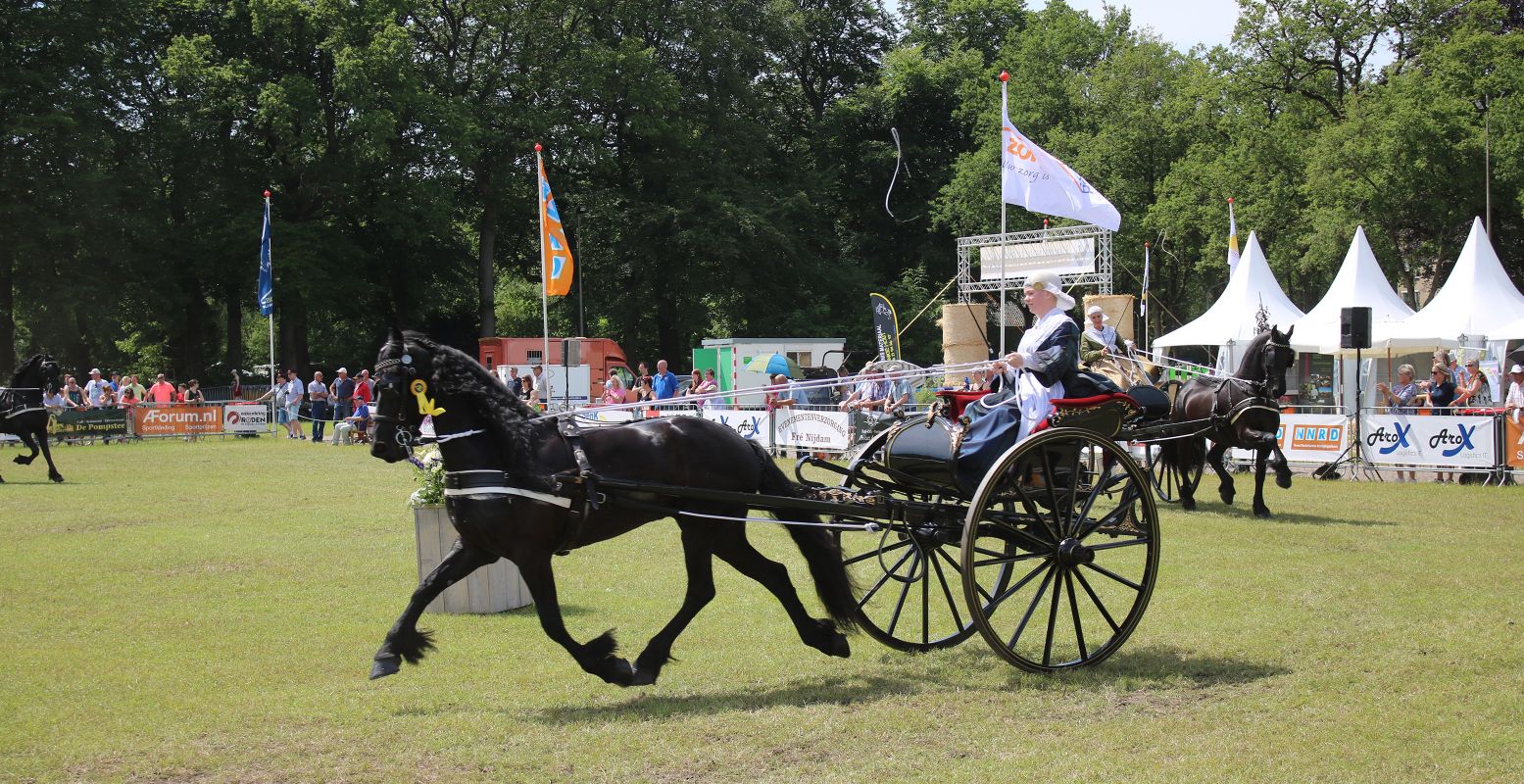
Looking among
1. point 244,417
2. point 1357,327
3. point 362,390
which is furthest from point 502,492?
point 244,417

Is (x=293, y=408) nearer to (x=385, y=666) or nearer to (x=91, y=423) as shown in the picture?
(x=91, y=423)

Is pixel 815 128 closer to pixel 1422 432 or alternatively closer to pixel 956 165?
pixel 956 165

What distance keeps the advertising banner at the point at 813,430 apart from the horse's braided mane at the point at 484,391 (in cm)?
1467

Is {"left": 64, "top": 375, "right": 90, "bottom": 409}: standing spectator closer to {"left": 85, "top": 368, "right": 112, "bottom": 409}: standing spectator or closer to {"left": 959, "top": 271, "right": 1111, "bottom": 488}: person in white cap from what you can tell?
{"left": 85, "top": 368, "right": 112, "bottom": 409}: standing spectator

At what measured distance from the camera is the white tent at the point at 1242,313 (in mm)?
26141

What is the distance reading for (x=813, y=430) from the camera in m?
22.4


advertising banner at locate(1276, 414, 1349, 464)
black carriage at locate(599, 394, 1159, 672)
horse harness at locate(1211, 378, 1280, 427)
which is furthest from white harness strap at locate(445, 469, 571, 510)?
advertising banner at locate(1276, 414, 1349, 464)

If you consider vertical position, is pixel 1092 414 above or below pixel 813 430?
above

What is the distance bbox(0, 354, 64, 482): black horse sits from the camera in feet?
64.9

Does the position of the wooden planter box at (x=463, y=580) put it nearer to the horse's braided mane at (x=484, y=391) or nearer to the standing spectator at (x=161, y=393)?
the horse's braided mane at (x=484, y=391)

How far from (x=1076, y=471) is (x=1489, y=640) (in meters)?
2.86

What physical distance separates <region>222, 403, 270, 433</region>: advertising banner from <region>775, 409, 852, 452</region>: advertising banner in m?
17.2

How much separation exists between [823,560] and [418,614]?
236cm

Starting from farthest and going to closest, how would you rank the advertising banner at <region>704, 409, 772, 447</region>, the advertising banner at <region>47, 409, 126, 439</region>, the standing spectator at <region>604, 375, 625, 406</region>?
1. the advertising banner at <region>47, 409, 126, 439</region>
2. the standing spectator at <region>604, 375, 625, 406</region>
3. the advertising banner at <region>704, 409, 772, 447</region>
